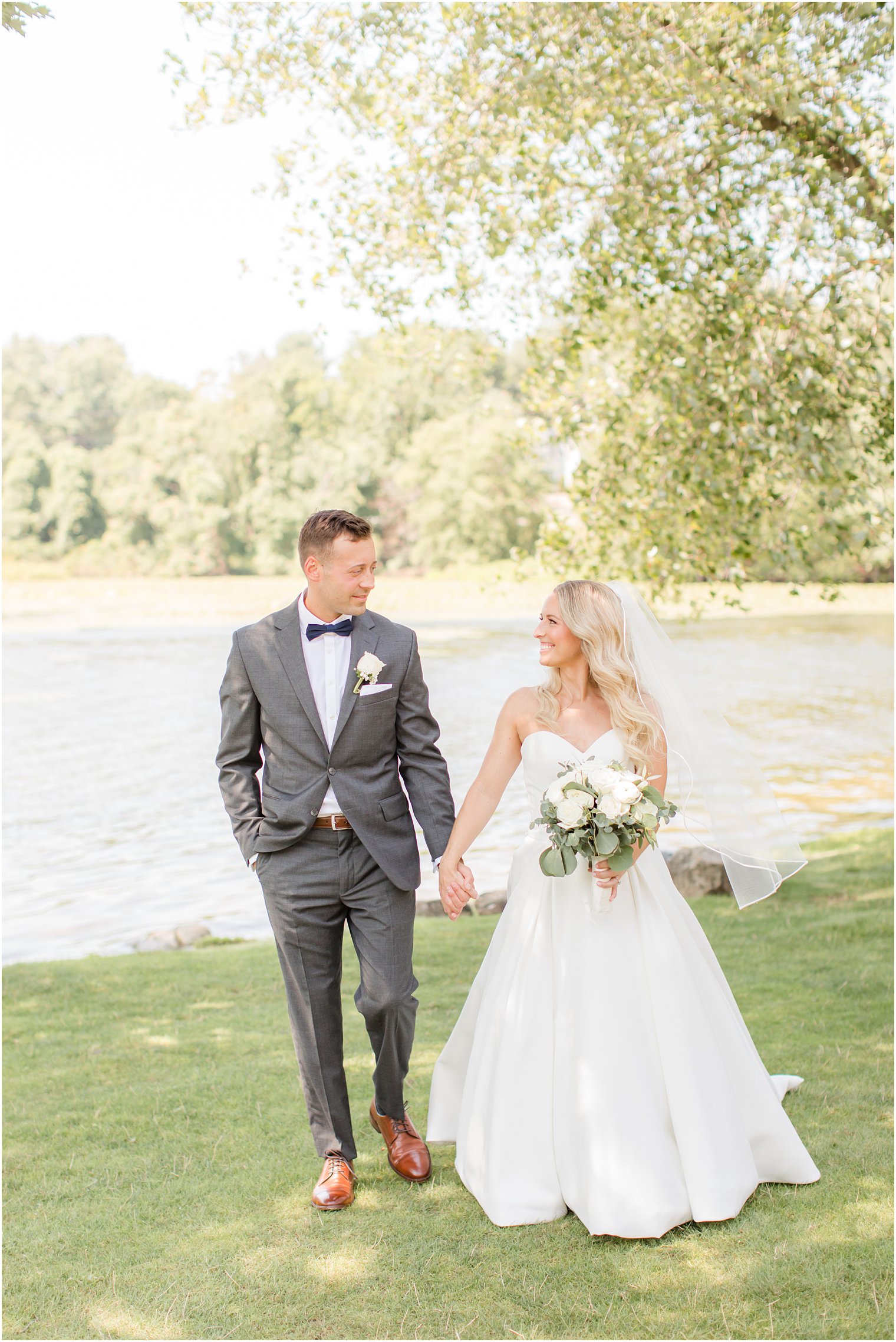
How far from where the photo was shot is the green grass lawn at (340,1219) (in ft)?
11.4

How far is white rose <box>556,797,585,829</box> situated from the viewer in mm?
3828

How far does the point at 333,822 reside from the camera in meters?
4.13

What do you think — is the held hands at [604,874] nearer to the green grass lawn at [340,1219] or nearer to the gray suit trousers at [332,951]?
the gray suit trousers at [332,951]

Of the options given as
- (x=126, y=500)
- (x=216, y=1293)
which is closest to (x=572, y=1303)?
(x=216, y=1293)

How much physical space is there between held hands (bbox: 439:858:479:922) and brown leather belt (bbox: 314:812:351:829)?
1.27ft

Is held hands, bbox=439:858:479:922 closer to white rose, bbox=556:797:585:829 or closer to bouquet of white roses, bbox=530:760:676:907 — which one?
bouquet of white roses, bbox=530:760:676:907

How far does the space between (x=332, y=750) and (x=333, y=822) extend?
0.83 ft

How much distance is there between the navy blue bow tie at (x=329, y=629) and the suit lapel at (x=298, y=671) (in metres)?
0.07

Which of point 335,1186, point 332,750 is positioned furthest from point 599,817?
point 335,1186

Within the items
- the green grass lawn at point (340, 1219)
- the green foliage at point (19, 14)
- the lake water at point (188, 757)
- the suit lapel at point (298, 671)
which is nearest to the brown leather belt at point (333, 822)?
the suit lapel at point (298, 671)

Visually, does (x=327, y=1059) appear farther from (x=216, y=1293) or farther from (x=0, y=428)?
(x=0, y=428)

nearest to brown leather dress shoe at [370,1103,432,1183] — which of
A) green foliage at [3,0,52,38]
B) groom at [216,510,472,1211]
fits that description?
groom at [216,510,472,1211]

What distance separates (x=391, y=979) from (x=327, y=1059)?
1.28 feet

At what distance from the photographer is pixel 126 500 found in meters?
55.7
